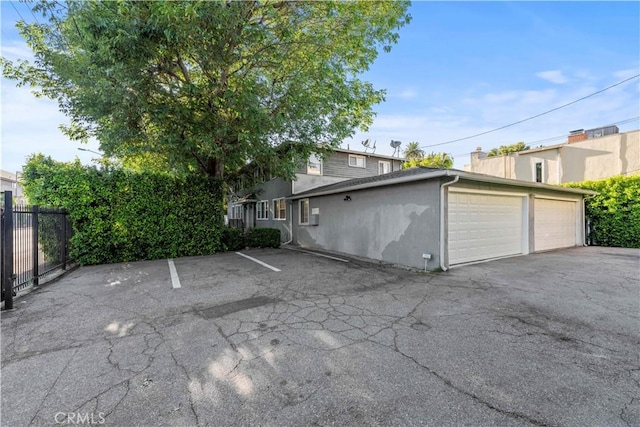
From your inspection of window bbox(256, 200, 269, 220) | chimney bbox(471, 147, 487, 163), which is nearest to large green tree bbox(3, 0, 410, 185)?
window bbox(256, 200, 269, 220)

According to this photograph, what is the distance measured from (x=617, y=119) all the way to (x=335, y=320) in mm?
24414

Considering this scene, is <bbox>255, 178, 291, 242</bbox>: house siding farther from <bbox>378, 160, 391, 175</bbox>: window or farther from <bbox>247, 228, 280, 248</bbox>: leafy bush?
<bbox>378, 160, 391, 175</bbox>: window

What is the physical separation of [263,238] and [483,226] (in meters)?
8.83

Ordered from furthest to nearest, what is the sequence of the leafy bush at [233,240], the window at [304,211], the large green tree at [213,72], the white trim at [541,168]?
1. the white trim at [541,168]
2. the window at [304,211]
3. the leafy bush at [233,240]
4. the large green tree at [213,72]

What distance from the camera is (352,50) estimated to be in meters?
9.41

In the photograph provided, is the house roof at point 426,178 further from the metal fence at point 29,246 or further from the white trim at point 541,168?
the metal fence at point 29,246

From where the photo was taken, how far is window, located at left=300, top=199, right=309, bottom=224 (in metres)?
13.3

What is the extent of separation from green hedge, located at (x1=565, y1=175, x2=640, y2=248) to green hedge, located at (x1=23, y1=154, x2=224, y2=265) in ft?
54.1

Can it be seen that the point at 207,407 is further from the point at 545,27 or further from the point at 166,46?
the point at 545,27

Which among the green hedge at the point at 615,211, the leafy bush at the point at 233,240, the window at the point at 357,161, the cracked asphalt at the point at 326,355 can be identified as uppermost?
the window at the point at 357,161

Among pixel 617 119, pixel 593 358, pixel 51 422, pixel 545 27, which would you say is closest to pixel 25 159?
pixel 51 422

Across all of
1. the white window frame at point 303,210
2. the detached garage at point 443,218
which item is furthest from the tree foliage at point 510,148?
the white window frame at point 303,210

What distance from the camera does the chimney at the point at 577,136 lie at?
1795 cm

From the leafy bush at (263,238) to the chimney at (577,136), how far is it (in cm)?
1998
